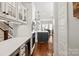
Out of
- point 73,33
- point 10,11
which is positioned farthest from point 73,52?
point 10,11

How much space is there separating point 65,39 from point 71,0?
604mm

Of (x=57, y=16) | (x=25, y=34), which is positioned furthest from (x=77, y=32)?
(x=25, y=34)

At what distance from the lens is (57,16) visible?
2854 mm

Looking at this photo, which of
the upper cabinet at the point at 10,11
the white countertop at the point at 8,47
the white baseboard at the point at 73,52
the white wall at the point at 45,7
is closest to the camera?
the white countertop at the point at 8,47

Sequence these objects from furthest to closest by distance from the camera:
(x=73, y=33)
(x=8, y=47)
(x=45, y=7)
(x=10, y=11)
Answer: (x=45, y=7)
(x=73, y=33)
(x=10, y=11)
(x=8, y=47)

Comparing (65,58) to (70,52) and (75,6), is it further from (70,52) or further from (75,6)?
(75,6)

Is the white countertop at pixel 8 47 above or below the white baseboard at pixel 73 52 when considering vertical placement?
above

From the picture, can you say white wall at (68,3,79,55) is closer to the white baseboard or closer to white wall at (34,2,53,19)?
the white baseboard

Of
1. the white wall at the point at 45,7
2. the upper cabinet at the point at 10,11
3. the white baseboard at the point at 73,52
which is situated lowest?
the white baseboard at the point at 73,52

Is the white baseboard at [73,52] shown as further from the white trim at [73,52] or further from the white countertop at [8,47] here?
the white countertop at [8,47]

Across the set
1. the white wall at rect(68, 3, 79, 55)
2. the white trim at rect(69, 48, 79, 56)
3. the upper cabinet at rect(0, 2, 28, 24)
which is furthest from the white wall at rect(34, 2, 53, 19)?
the white trim at rect(69, 48, 79, 56)

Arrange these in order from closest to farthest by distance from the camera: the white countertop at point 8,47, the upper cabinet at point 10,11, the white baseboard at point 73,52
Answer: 1. the white countertop at point 8,47
2. the upper cabinet at point 10,11
3. the white baseboard at point 73,52

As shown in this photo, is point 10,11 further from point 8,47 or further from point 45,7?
point 45,7

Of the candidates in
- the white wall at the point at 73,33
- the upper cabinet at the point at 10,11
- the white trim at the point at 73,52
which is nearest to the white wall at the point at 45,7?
the upper cabinet at the point at 10,11
